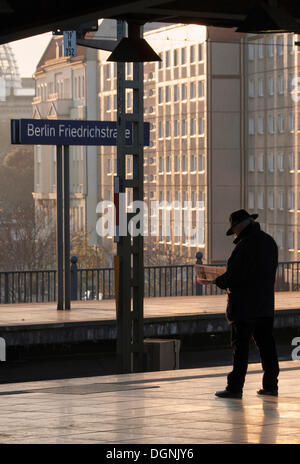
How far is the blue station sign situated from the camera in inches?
906

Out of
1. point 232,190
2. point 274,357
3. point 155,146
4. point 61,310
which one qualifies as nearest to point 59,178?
point 61,310

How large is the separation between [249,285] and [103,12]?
9.52 feet

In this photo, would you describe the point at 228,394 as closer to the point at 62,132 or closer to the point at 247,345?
the point at 247,345

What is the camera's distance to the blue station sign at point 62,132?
75.5ft

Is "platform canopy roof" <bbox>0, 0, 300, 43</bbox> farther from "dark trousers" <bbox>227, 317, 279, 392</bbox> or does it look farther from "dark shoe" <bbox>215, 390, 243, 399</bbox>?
"dark shoe" <bbox>215, 390, 243, 399</bbox>

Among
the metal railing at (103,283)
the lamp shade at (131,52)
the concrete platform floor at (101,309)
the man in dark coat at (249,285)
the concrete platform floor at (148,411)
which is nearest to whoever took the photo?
the concrete platform floor at (148,411)

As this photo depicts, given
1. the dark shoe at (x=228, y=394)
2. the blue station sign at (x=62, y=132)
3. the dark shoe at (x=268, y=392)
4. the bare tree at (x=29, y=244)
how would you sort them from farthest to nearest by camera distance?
the bare tree at (x=29, y=244) → the blue station sign at (x=62, y=132) → the dark shoe at (x=268, y=392) → the dark shoe at (x=228, y=394)

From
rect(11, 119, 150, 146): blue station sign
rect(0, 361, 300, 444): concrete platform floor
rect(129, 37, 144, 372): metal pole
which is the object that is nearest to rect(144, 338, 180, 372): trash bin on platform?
rect(129, 37, 144, 372): metal pole

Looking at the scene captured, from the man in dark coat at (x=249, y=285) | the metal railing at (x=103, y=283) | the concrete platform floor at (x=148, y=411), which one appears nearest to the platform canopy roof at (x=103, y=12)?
the man in dark coat at (x=249, y=285)

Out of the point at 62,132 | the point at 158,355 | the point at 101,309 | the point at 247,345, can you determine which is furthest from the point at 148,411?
the point at 101,309

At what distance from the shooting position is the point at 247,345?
12.1m

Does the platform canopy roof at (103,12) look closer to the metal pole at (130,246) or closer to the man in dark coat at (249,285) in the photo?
the man in dark coat at (249,285)

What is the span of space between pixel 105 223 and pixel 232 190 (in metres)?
18.1

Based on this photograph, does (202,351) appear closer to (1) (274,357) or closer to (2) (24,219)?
(1) (274,357)
